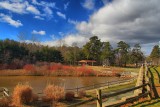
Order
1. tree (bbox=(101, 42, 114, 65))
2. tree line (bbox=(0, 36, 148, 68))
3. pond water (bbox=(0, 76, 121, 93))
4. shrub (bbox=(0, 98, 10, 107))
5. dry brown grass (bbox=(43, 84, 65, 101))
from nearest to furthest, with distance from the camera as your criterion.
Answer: shrub (bbox=(0, 98, 10, 107)), dry brown grass (bbox=(43, 84, 65, 101)), pond water (bbox=(0, 76, 121, 93)), tree line (bbox=(0, 36, 148, 68)), tree (bbox=(101, 42, 114, 65))

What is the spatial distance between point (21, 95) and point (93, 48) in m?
74.3

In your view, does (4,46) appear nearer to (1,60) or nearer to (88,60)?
(1,60)

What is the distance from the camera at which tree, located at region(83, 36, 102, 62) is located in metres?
92.6

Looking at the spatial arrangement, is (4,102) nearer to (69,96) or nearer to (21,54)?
(69,96)

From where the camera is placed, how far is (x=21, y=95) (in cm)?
2009

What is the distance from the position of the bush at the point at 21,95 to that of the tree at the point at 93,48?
71.6 metres

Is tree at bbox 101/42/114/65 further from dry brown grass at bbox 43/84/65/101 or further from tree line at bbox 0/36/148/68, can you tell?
dry brown grass at bbox 43/84/65/101

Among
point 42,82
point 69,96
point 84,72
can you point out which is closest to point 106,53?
point 84,72

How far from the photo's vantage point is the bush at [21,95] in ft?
65.2

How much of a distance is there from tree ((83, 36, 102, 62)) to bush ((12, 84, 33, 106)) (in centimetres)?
7156

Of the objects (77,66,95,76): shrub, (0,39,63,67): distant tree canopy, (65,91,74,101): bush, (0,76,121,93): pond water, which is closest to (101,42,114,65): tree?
(0,39,63,67): distant tree canopy

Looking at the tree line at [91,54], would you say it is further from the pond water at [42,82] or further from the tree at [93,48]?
the pond water at [42,82]

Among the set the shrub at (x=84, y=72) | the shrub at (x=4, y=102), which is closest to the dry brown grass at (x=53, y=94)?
the shrub at (x=4, y=102)

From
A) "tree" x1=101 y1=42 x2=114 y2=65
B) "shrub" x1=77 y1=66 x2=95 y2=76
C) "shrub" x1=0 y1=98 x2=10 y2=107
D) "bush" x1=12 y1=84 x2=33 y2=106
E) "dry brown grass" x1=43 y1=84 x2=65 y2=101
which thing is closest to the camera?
"shrub" x1=0 y1=98 x2=10 y2=107
